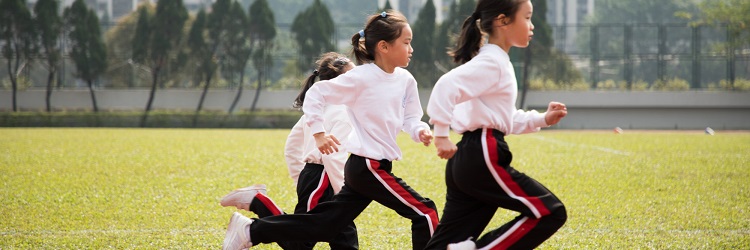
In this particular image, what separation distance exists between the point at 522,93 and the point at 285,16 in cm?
5983

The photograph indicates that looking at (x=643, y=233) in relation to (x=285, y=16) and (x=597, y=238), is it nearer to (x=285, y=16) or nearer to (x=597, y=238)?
(x=597, y=238)

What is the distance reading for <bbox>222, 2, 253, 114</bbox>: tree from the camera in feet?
127

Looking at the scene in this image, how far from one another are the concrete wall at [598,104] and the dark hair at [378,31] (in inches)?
1341

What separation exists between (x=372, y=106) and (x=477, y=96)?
76cm

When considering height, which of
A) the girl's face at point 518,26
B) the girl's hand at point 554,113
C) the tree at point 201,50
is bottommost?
the tree at point 201,50

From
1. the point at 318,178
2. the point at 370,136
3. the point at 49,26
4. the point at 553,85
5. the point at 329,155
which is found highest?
the point at 370,136

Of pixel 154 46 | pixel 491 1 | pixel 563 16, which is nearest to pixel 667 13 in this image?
pixel 563 16

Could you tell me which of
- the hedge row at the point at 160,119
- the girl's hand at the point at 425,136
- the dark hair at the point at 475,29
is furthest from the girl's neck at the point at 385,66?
the hedge row at the point at 160,119

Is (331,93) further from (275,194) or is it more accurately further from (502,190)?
(275,194)

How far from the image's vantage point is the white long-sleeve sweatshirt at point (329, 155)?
15.8 ft

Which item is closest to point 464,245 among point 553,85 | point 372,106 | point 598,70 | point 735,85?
point 372,106

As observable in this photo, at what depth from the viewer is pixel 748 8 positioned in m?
41.5

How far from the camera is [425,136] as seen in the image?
414 centimetres

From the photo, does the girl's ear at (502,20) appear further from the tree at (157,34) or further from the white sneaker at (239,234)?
the tree at (157,34)
